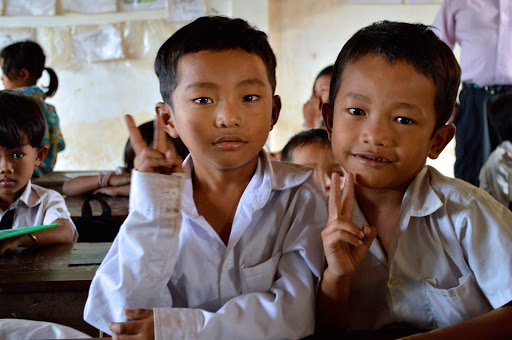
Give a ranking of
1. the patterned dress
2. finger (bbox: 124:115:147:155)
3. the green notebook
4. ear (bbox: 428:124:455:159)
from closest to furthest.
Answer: finger (bbox: 124:115:147:155) < ear (bbox: 428:124:455:159) < the green notebook < the patterned dress

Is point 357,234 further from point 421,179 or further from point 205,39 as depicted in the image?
point 205,39

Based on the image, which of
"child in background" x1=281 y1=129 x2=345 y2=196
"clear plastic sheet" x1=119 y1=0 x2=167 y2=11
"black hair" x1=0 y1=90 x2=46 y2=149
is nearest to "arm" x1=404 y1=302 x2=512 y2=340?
"child in background" x1=281 y1=129 x2=345 y2=196

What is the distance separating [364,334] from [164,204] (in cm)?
49

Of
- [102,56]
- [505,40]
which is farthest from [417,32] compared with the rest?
[102,56]

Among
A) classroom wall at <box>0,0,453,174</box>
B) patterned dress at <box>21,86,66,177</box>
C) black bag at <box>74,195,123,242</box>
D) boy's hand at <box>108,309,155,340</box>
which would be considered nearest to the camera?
boy's hand at <box>108,309,155,340</box>

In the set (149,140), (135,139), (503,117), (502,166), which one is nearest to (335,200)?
(135,139)

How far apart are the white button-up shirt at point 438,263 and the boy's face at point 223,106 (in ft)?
1.31

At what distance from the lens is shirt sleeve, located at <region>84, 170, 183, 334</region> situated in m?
1.12

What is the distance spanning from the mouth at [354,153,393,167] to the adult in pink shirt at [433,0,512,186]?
3116 millimetres

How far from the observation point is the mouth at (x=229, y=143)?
122 cm

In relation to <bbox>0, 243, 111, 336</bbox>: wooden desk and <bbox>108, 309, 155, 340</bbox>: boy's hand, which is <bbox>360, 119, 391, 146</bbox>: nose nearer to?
<bbox>108, 309, 155, 340</bbox>: boy's hand

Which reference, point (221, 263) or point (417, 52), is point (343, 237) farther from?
point (417, 52)

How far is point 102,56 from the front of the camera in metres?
5.61

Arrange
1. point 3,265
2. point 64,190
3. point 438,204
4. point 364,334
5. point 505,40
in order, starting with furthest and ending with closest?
point 505,40, point 64,190, point 3,265, point 438,204, point 364,334
